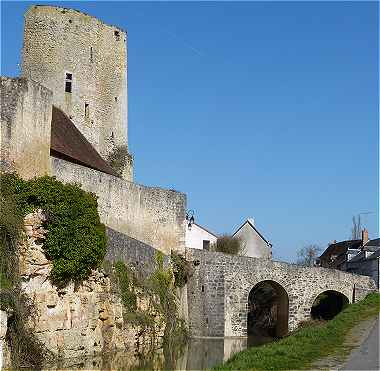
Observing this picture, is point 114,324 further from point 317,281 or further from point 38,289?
point 317,281

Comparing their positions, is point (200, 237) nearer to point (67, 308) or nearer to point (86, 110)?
point (86, 110)

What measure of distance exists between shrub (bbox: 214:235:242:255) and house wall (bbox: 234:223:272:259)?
8.92 ft

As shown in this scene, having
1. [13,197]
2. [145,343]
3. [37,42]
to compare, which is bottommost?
[145,343]

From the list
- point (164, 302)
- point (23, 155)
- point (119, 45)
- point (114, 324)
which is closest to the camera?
point (23, 155)

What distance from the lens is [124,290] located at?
2431cm

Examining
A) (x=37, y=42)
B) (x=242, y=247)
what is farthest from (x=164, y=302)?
(x=242, y=247)

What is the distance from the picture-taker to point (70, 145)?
95.5ft

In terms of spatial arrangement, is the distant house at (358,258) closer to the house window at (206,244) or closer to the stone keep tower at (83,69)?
the house window at (206,244)

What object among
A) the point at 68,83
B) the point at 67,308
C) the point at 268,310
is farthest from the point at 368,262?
the point at 67,308

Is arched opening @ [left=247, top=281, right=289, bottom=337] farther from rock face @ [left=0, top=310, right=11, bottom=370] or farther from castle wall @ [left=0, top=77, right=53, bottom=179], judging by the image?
rock face @ [left=0, top=310, right=11, bottom=370]

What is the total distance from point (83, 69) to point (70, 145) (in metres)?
8.01

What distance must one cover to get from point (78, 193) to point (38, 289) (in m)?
3.23

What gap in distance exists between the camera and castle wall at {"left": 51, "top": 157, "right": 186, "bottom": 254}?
84.1 ft

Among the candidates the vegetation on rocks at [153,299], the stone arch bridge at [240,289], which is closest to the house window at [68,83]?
the stone arch bridge at [240,289]
